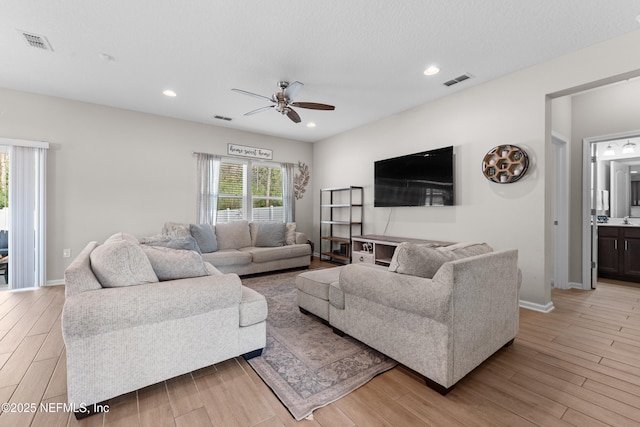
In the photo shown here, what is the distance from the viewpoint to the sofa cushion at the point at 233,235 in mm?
4746

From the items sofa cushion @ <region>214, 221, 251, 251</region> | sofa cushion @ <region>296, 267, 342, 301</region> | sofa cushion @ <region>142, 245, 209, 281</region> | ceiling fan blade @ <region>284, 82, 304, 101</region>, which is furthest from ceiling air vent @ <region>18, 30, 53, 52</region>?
sofa cushion @ <region>296, 267, 342, 301</region>

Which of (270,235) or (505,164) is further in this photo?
(270,235)

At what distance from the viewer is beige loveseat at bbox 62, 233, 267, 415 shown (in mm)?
1431

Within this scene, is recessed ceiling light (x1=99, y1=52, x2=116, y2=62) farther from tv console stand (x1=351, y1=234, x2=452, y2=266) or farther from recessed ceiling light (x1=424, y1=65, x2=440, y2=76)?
tv console stand (x1=351, y1=234, x2=452, y2=266)

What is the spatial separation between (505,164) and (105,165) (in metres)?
5.71

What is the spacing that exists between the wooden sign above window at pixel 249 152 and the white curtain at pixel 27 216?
2.70 m

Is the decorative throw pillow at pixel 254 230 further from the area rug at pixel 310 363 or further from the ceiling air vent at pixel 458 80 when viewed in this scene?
the ceiling air vent at pixel 458 80

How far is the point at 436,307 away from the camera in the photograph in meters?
1.55

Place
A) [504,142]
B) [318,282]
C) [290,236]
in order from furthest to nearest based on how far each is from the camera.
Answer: [290,236]
[504,142]
[318,282]

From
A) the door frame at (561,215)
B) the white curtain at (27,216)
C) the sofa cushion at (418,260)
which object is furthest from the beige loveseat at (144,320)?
the door frame at (561,215)

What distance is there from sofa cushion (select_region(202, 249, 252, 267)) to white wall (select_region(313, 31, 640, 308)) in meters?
2.52

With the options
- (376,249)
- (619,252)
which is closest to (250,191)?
(376,249)

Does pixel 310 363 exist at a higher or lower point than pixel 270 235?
lower

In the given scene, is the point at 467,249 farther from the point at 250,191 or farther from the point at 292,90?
the point at 250,191
